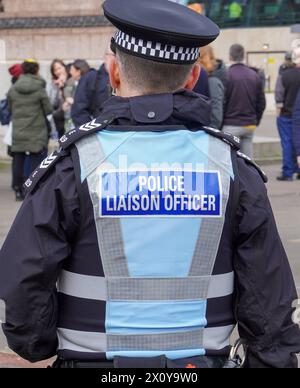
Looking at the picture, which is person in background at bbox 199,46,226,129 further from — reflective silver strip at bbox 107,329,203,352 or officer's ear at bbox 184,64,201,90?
reflective silver strip at bbox 107,329,203,352

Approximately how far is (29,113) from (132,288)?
31.5ft

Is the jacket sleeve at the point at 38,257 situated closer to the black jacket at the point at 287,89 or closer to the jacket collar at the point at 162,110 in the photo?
the jacket collar at the point at 162,110

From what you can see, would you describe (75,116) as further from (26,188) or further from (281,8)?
(281,8)

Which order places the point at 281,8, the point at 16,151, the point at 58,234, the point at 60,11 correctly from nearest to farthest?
the point at 58,234 → the point at 16,151 → the point at 60,11 → the point at 281,8

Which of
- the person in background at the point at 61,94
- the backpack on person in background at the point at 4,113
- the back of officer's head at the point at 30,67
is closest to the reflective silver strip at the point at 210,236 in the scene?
the back of officer's head at the point at 30,67

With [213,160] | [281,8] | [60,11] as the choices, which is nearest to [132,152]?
[213,160]

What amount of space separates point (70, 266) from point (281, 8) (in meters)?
34.9

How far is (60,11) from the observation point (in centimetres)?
2567

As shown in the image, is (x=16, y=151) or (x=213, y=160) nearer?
(x=213, y=160)

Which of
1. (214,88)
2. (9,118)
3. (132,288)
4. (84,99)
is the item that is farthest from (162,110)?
(9,118)

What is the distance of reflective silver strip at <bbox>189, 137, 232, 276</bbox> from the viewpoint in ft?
8.85

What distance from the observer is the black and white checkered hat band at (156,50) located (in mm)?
2686

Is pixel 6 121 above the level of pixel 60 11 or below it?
above

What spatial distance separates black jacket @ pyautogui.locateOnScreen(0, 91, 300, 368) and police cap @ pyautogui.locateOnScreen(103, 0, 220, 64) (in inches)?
4.6
